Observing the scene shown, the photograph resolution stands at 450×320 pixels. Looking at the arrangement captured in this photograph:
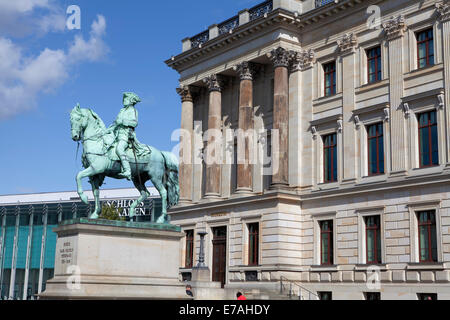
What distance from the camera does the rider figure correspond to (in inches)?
954

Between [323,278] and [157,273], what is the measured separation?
17397 millimetres

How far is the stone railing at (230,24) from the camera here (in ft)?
145

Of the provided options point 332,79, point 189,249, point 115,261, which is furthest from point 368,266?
point 115,261

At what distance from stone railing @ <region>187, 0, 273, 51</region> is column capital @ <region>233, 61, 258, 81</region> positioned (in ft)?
9.02

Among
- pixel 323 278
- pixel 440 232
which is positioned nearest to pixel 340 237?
pixel 323 278

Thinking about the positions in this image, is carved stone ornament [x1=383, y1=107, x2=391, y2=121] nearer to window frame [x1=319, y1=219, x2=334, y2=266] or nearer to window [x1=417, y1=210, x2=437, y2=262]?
window [x1=417, y1=210, x2=437, y2=262]

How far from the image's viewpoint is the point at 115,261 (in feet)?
74.4

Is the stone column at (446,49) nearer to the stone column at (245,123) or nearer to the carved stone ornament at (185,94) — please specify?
the stone column at (245,123)

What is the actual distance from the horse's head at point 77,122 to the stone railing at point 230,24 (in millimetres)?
21980

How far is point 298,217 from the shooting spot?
40.8 meters

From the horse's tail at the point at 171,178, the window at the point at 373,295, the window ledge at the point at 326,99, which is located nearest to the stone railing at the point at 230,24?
the window ledge at the point at 326,99

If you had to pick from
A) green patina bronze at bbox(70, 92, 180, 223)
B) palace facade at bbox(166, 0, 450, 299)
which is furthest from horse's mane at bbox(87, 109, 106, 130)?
palace facade at bbox(166, 0, 450, 299)

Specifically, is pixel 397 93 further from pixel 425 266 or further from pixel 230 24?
pixel 230 24
